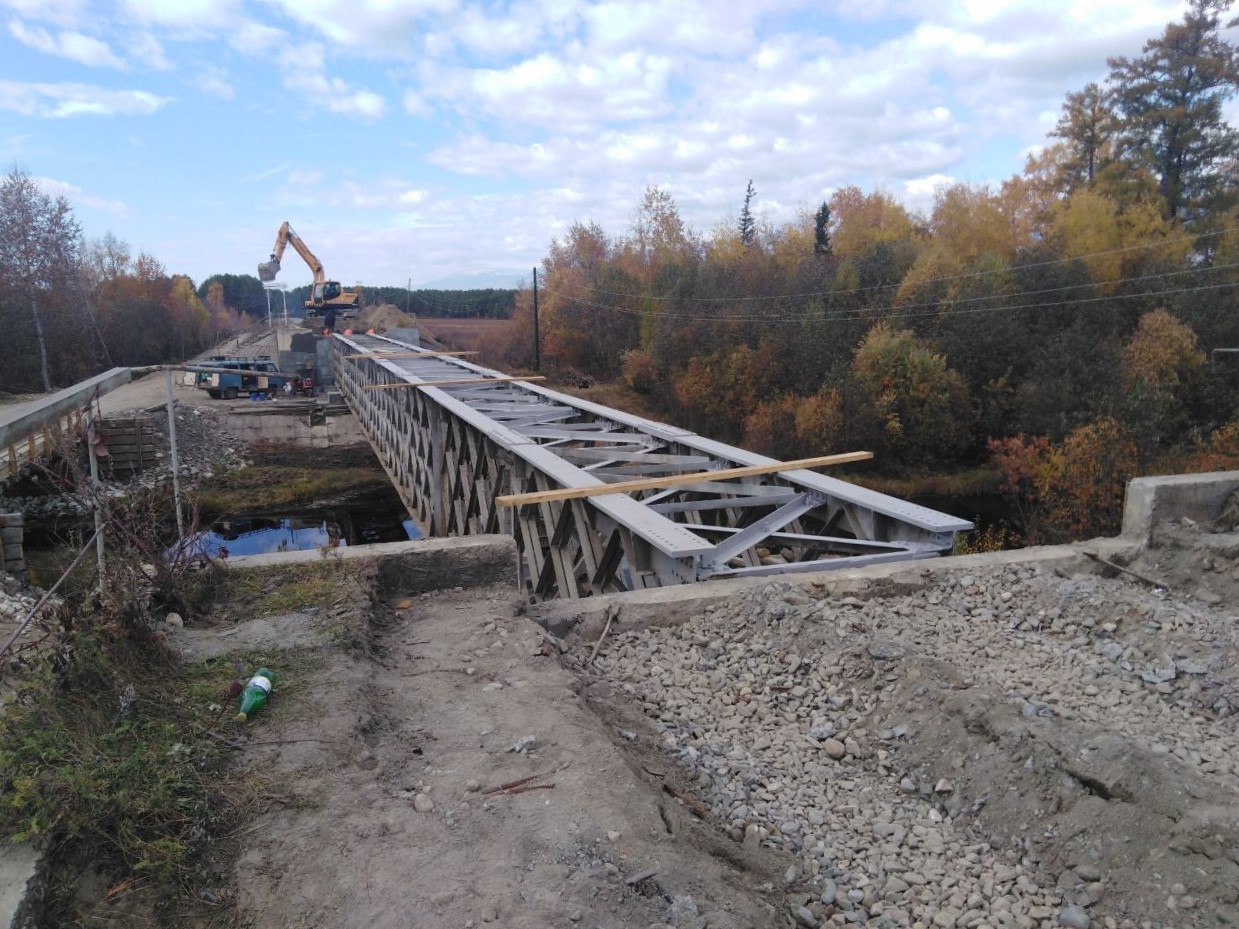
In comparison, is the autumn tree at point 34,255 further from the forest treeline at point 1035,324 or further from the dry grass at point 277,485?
the forest treeline at point 1035,324

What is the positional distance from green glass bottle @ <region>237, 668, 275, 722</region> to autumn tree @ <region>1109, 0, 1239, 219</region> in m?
41.0

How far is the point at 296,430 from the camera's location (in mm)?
35344

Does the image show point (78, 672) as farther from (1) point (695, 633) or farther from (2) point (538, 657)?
(1) point (695, 633)

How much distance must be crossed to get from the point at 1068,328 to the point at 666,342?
19.4 metres

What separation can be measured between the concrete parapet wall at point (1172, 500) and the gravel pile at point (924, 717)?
827 millimetres

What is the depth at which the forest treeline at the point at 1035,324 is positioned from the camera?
2931 centimetres

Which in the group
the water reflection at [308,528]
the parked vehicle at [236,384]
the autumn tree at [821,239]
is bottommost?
the water reflection at [308,528]

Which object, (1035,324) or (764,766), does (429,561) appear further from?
(1035,324)

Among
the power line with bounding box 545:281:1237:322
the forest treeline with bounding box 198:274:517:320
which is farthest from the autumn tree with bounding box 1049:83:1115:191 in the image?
the forest treeline with bounding box 198:274:517:320

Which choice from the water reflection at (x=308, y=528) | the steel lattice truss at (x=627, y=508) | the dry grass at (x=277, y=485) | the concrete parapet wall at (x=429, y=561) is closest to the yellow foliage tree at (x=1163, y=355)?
the steel lattice truss at (x=627, y=508)

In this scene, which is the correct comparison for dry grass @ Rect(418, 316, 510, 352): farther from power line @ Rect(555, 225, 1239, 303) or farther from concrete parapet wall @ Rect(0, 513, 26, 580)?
concrete parapet wall @ Rect(0, 513, 26, 580)

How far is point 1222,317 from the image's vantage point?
30.2 m

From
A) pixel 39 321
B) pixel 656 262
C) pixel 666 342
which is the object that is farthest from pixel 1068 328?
pixel 39 321

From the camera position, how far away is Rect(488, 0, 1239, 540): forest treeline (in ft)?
96.2
